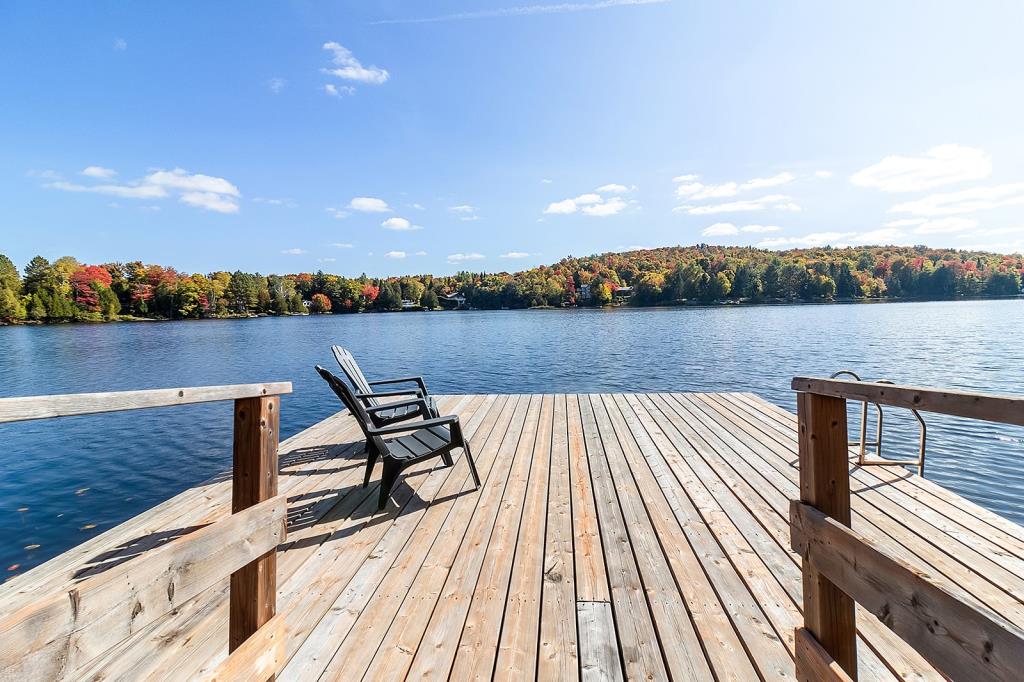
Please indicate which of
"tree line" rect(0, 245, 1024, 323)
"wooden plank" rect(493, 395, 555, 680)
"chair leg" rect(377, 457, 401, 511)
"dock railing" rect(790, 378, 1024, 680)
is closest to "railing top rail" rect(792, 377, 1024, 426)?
"dock railing" rect(790, 378, 1024, 680)

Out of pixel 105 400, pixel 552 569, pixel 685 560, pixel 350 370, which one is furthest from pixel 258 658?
pixel 350 370

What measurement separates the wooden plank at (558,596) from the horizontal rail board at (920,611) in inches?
36.5

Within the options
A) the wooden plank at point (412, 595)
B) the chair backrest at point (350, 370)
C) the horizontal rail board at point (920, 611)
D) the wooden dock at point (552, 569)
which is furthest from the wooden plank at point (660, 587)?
the chair backrest at point (350, 370)

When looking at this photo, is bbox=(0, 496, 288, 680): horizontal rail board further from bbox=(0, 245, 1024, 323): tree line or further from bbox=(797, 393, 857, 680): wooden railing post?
bbox=(0, 245, 1024, 323): tree line

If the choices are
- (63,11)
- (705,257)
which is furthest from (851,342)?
(705,257)

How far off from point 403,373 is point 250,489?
1435 cm

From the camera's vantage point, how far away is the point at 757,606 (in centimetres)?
192

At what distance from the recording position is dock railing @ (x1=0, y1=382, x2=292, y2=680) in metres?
0.67

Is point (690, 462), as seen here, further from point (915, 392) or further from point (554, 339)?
point (554, 339)

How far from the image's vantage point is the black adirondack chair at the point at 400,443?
3.01 m

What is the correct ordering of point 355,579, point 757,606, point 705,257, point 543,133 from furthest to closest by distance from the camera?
point 705,257, point 543,133, point 355,579, point 757,606

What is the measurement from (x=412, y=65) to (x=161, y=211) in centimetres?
6804

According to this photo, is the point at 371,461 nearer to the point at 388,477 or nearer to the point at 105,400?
the point at 388,477

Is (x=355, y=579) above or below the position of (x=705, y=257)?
below
